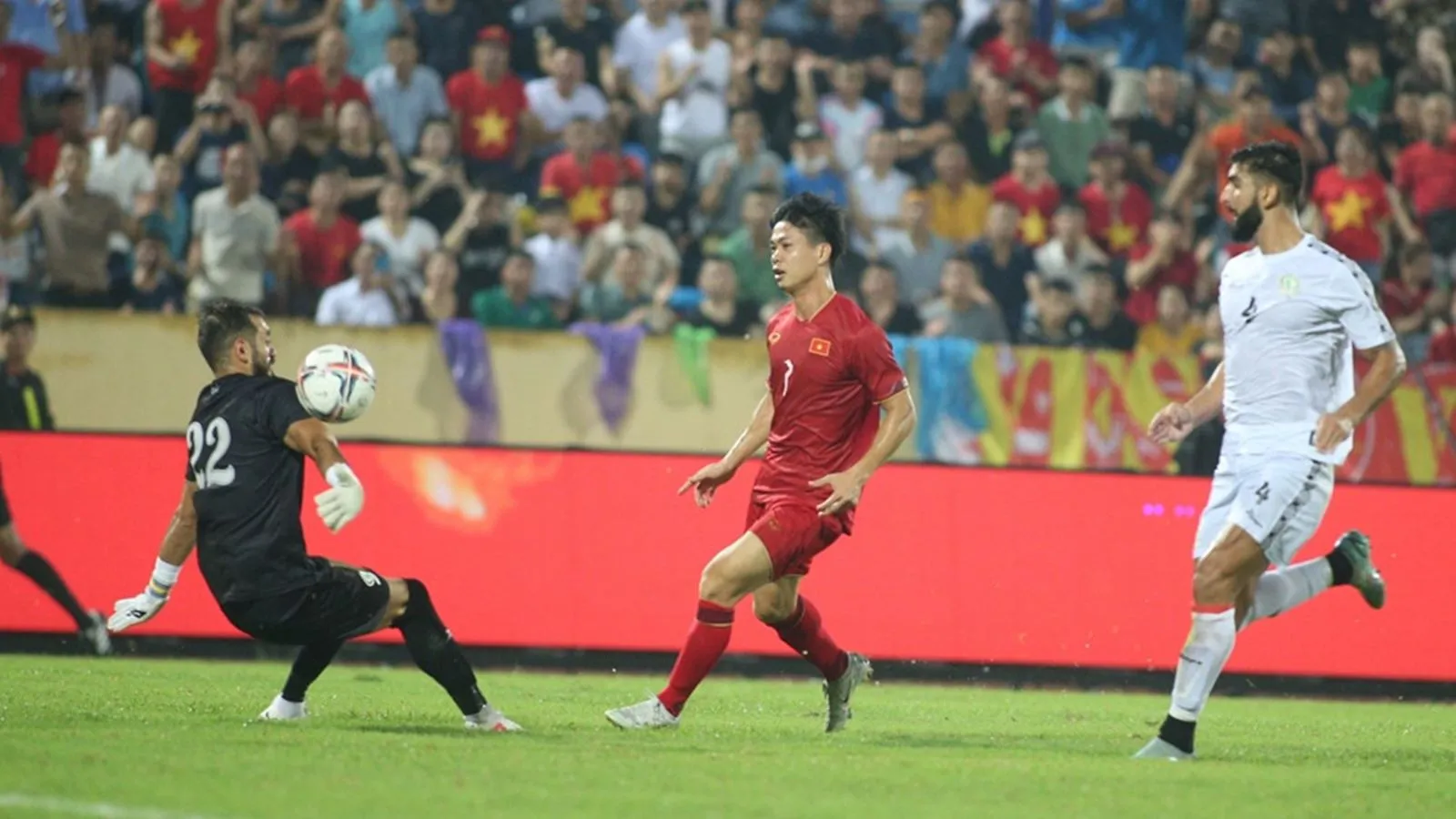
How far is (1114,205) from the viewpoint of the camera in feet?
60.9

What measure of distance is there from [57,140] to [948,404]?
24.6 feet

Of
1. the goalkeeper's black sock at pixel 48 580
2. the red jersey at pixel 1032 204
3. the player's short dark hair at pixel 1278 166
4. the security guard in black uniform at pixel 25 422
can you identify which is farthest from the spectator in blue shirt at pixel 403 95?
the player's short dark hair at pixel 1278 166

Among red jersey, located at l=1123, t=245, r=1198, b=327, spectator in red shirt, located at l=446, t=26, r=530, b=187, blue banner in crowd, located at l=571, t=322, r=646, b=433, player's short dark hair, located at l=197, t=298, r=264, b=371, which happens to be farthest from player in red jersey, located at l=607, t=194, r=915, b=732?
red jersey, located at l=1123, t=245, r=1198, b=327

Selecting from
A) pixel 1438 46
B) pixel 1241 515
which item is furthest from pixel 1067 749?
pixel 1438 46

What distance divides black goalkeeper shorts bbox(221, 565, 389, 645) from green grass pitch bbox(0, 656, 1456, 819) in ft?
1.45

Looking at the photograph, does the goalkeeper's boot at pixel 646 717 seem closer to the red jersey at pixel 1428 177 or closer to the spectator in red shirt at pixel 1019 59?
the spectator in red shirt at pixel 1019 59

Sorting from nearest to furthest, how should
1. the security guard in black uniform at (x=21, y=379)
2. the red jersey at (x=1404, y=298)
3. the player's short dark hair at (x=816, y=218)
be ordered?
the player's short dark hair at (x=816, y=218) → the security guard in black uniform at (x=21, y=379) → the red jersey at (x=1404, y=298)

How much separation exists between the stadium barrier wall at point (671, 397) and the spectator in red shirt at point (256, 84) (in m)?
3.16

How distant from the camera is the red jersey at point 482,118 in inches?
698

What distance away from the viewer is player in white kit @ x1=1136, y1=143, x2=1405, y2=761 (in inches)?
335

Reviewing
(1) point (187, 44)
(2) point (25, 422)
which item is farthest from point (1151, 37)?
(2) point (25, 422)

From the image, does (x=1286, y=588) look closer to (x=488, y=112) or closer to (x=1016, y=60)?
(x=488, y=112)

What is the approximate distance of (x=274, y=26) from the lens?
1792 centimetres

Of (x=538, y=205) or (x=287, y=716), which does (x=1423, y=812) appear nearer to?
(x=287, y=716)
